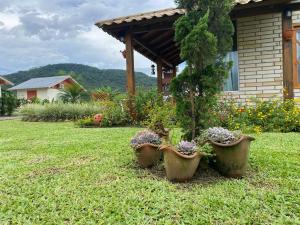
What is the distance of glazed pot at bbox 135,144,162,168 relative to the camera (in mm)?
3854

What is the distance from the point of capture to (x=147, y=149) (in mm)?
3855

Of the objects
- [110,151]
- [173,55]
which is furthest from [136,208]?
[173,55]

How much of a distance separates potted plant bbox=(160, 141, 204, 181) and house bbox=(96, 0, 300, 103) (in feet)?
19.2

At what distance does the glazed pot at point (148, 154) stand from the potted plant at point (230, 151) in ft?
2.34

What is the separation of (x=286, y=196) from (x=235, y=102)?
246 inches

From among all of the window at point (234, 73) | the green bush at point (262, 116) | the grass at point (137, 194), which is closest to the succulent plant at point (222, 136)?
the grass at point (137, 194)

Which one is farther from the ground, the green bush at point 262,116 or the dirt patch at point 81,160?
the green bush at point 262,116

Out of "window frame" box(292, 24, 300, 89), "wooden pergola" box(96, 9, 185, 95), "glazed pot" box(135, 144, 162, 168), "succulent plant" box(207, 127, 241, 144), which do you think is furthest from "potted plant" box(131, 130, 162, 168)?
"window frame" box(292, 24, 300, 89)

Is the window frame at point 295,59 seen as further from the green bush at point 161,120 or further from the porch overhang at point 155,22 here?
the green bush at point 161,120

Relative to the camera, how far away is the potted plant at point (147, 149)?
3.86 metres

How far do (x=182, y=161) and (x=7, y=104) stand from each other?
22.9 metres

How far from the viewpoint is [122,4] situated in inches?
481

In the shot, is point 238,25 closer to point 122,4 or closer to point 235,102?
point 235,102

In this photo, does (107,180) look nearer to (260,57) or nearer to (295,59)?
(260,57)
